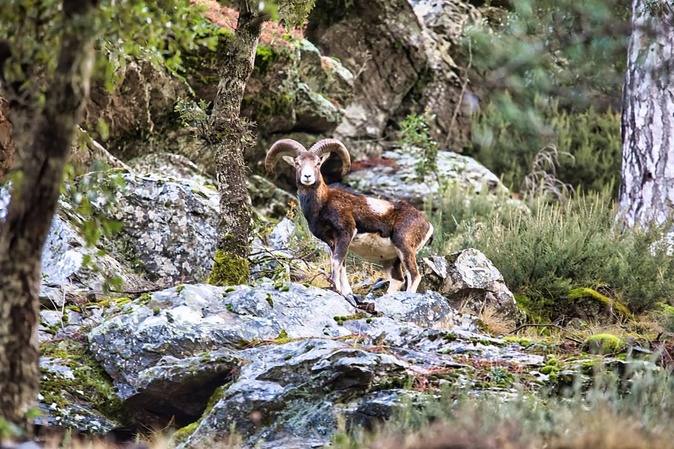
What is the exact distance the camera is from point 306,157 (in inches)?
396

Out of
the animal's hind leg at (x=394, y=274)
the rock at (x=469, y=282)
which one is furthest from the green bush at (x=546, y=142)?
the animal's hind leg at (x=394, y=274)

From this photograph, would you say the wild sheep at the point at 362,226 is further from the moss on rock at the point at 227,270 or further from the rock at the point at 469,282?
the moss on rock at the point at 227,270

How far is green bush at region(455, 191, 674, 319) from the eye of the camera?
10.6m

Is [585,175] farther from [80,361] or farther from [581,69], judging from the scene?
[80,361]

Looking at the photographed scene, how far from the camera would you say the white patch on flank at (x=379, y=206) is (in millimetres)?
9961

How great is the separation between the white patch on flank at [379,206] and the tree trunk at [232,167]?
186 cm

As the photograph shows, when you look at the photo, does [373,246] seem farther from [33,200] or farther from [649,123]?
[33,200]

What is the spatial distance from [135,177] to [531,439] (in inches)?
289

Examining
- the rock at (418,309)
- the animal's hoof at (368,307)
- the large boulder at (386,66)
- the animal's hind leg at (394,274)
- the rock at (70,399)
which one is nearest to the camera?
the rock at (70,399)

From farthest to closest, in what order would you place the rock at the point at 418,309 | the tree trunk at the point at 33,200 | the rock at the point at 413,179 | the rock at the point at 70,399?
1. the rock at the point at 413,179
2. the rock at the point at 418,309
3. the rock at the point at 70,399
4. the tree trunk at the point at 33,200

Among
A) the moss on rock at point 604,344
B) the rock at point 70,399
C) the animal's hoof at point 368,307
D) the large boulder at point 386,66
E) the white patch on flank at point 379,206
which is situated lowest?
the rock at point 70,399

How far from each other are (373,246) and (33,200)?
5964 millimetres

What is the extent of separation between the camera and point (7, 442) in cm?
355

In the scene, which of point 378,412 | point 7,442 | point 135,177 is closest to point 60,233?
point 135,177
